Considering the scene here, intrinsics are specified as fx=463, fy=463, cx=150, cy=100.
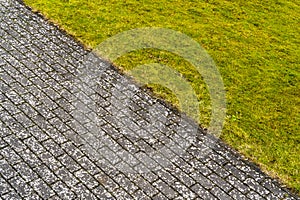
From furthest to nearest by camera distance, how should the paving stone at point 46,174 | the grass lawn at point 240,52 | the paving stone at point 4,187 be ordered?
the grass lawn at point 240,52 < the paving stone at point 46,174 < the paving stone at point 4,187

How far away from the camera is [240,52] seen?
8.74m

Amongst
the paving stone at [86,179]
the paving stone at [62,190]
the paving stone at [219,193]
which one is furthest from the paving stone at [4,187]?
the paving stone at [219,193]

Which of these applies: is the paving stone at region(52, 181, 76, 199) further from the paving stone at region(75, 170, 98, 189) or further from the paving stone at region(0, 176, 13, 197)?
the paving stone at region(0, 176, 13, 197)

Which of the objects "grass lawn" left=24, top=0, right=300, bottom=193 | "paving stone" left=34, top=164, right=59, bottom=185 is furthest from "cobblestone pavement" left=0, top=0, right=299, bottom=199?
"grass lawn" left=24, top=0, right=300, bottom=193

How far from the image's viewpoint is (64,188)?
574cm

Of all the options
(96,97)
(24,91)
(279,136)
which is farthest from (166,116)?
(24,91)

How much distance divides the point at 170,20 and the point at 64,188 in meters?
4.83

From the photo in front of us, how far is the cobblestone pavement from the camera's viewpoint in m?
5.83

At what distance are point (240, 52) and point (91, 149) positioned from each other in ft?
12.5

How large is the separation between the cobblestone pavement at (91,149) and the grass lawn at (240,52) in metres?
0.39

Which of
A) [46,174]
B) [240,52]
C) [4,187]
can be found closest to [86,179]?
[46,174]

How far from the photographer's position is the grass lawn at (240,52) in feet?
22.4

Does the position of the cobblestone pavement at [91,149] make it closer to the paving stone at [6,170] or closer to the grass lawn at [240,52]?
the paving stone at [6,170]

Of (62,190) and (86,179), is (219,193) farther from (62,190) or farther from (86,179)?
(62,190)
